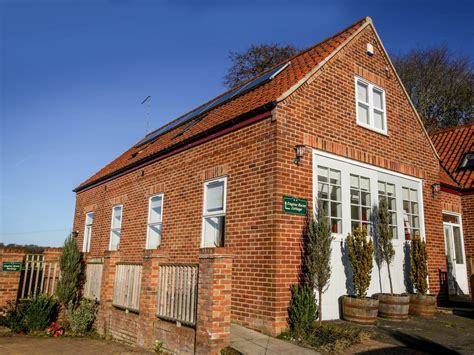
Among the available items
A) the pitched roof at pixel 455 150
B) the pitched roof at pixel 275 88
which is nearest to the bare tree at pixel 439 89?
the pitched roof at pixel 455 150

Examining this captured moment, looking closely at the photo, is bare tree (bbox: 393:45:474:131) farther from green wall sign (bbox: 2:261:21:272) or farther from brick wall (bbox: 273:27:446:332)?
green wall sign (bbox: 2:261:21:272)

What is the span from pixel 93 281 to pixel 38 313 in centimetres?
156

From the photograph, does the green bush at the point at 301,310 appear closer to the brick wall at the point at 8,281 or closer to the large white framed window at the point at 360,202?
the large white framed window at the point at 360,202

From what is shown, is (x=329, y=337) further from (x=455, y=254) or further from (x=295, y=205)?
(x=455, y=254)

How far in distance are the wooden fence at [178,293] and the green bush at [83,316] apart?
3568 mm

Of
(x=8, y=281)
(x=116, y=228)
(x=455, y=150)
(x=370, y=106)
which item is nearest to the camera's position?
(x=370, y=106)

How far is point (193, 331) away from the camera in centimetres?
617

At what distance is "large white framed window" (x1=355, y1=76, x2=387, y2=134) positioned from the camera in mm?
9930

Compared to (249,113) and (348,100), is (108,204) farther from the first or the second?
(348,100)

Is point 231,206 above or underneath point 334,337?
above

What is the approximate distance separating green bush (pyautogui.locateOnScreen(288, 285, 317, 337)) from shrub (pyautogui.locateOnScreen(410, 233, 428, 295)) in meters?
3.50

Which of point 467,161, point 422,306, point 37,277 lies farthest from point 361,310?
point 467,161

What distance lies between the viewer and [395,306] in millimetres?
7824

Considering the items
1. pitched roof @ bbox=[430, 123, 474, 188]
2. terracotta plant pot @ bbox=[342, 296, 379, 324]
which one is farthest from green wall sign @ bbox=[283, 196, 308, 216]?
pitched roof @ bbox=[430, 123, 474, 188]
